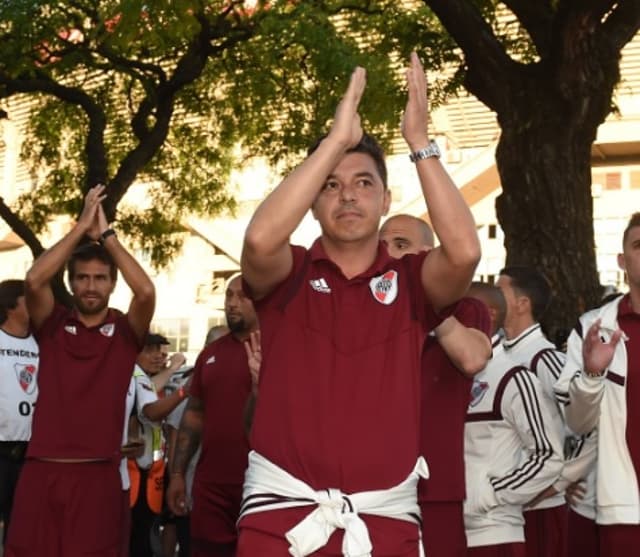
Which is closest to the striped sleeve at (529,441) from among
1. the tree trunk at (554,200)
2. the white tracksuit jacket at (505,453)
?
the white tracksuit jacket at (505,453)

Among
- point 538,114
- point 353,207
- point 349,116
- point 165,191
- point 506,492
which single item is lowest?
point 506,492

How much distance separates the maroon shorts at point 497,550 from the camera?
6051 mm

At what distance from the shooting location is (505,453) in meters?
6.23

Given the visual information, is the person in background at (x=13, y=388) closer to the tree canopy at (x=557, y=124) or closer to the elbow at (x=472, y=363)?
the tree canopy at (x=557, y=124)

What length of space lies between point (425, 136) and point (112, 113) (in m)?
16.4

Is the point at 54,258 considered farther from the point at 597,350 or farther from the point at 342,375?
the point at 342,375

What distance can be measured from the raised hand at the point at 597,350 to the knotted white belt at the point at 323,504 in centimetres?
166

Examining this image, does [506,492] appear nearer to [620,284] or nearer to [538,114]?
[538,114]

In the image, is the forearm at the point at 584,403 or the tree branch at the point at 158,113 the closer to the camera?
the forearm at the point at 584,403

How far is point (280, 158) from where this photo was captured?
1898 cm

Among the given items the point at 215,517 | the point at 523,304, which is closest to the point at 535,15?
the point at 523,304

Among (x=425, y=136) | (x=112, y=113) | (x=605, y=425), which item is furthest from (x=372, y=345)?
(x=112, y=113)

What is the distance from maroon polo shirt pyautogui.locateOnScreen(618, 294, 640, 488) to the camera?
5.70 meters

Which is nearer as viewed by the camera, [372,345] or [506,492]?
[372,345]
